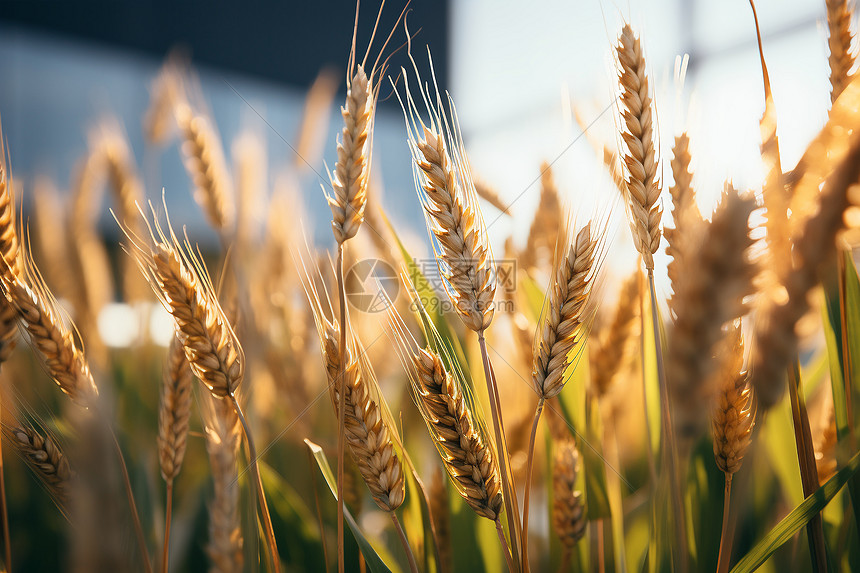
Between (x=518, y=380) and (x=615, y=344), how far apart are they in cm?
14

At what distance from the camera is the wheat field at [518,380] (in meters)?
0.21

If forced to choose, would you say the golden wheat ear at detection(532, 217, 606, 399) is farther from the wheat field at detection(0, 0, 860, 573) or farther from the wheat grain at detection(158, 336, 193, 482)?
the wheat grain at detection(158, 336, 193, 482)

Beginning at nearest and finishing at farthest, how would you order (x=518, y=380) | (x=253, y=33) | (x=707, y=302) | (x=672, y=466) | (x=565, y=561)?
1. (x=707, y=302)
2. (x=672, y=466)
3. (x=565, y=561)
4. (x=518, y=380)
5. (x=253, y=33)

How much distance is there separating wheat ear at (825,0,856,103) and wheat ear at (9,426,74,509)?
55cm

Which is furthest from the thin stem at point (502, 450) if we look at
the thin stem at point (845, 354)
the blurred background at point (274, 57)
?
the blurred background at point (274, 57)

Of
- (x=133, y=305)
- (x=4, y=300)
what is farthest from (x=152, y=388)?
(x=4, y=300)

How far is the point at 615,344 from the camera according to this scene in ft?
1.48

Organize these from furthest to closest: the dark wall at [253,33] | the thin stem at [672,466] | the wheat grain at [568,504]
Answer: the dark wall at [253,33] → the wheat grain at [568,504] → the thin stem at [672,466]

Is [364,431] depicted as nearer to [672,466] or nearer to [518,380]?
[672,466]

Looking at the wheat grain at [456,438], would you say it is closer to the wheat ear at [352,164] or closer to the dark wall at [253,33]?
the wheat ear at [352,164]

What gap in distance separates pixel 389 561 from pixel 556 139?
42cm

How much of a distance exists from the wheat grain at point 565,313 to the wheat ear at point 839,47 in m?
0.19

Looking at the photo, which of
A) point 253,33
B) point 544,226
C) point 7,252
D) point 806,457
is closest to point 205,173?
point 7,252

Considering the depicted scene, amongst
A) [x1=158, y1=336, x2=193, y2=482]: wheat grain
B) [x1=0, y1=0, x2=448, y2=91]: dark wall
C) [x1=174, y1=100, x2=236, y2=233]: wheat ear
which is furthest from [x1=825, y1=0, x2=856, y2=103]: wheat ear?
[x1=0, y1=0, x2=448, y2=91]: dark wall
